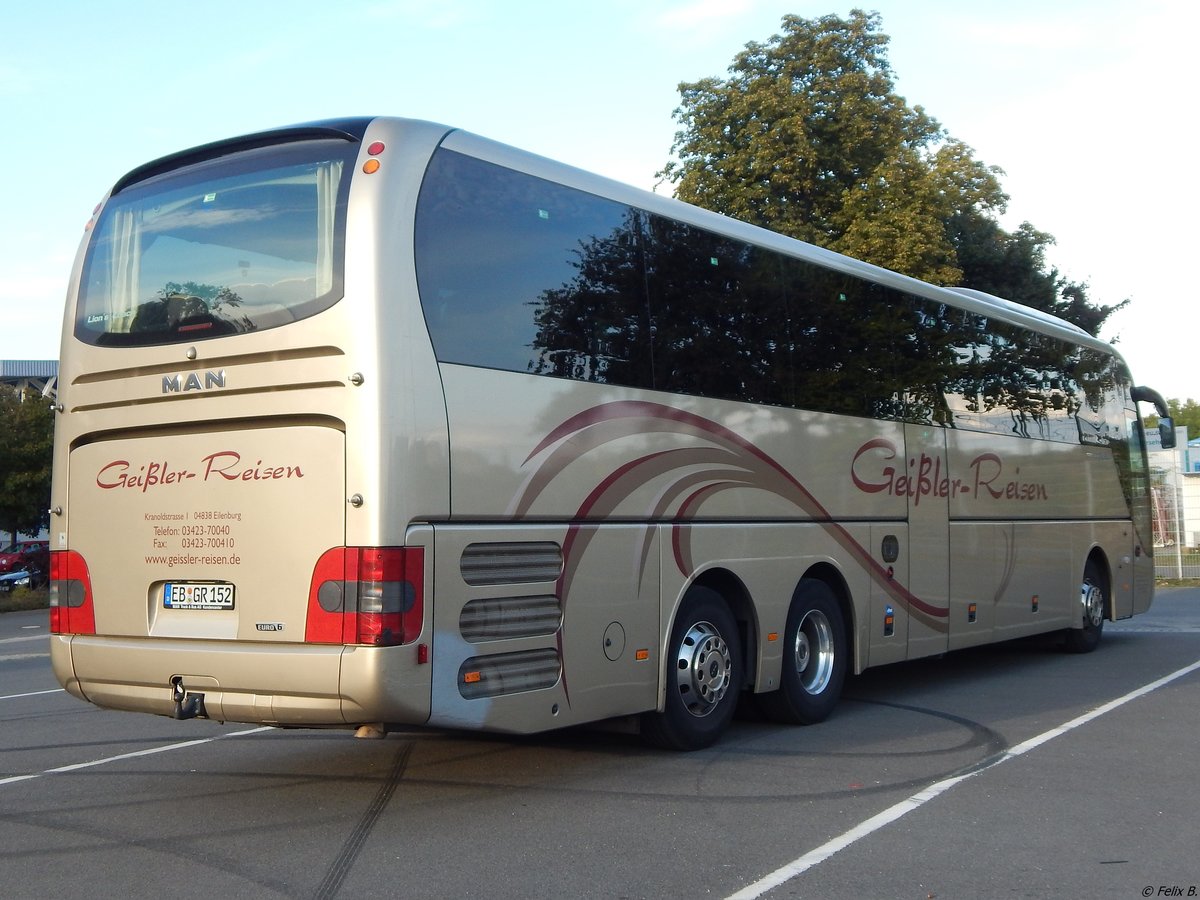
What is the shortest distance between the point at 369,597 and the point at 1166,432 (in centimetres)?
1341

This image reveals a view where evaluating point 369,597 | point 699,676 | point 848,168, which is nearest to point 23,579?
point 848,168

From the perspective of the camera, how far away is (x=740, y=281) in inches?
380

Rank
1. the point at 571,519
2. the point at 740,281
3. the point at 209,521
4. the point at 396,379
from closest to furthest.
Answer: the point at 396,379
the point at 209,521
the point at 571,519
the point at 740,281

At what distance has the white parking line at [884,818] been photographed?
560 cm

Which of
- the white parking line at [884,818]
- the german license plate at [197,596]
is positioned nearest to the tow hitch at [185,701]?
the german license plate at [197,596]

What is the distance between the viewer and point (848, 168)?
33344 mm

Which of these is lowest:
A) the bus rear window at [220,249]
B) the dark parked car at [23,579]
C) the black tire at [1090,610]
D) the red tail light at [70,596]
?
the dark parked car at [23,579]

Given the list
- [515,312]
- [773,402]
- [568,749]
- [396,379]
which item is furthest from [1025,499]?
[396,379]

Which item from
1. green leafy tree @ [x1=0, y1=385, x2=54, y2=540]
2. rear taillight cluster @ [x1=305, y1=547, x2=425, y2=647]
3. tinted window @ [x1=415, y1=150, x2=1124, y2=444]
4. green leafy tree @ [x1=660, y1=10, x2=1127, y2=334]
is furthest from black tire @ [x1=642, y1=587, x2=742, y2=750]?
green leafy tree @ [x1=0, y1=385, x2=54, y2=540]

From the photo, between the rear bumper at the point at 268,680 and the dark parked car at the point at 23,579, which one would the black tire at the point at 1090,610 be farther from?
the dark parked car at the point at 23,579

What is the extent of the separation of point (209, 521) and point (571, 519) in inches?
79.9

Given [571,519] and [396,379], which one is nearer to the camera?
[396,379]

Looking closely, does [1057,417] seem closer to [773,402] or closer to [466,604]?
[773,402]

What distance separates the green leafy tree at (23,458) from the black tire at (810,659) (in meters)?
36.2
